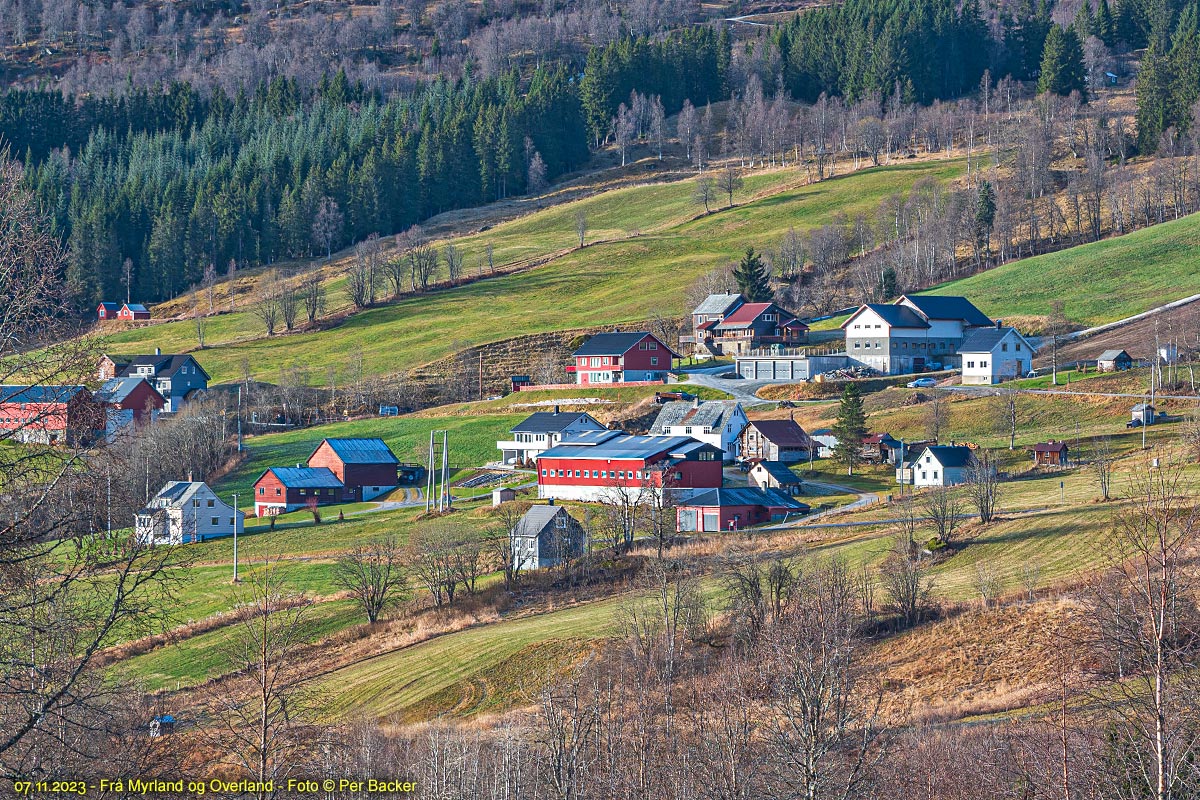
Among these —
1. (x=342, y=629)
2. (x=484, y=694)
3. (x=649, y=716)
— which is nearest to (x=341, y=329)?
(x=342, y=629)

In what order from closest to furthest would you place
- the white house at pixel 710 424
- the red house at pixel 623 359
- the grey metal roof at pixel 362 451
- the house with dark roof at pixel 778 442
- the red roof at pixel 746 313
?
1. the house with dark roof at pixel 778 442
2. the white house at pixel 710 424
3. the grey metal roof at pixel 362 451
4. the red house at pixel 623 359
5. the red roof at pixel 746 313

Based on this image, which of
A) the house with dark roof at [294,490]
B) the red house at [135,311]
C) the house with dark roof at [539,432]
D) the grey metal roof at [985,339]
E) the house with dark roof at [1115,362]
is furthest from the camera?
the red house at [135,311]

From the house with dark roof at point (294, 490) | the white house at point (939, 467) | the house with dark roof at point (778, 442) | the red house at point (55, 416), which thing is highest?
the red house at point (55, 416)

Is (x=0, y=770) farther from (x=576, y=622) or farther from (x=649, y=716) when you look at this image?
(x=576, y=622)

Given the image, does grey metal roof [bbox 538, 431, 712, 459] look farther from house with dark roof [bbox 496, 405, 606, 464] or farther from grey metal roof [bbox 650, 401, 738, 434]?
grey metal roof [bbox 650, 401, 738, 434]

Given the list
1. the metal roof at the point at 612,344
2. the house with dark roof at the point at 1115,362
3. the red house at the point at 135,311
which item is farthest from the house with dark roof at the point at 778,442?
the red house at the point at 135,311

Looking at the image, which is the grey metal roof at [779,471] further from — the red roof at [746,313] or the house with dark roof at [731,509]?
the red roof at [746,313]

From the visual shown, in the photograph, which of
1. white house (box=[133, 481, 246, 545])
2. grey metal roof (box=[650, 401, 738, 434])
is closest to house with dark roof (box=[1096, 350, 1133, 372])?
grey metal roof (box=[650, 401, 738, 434])
